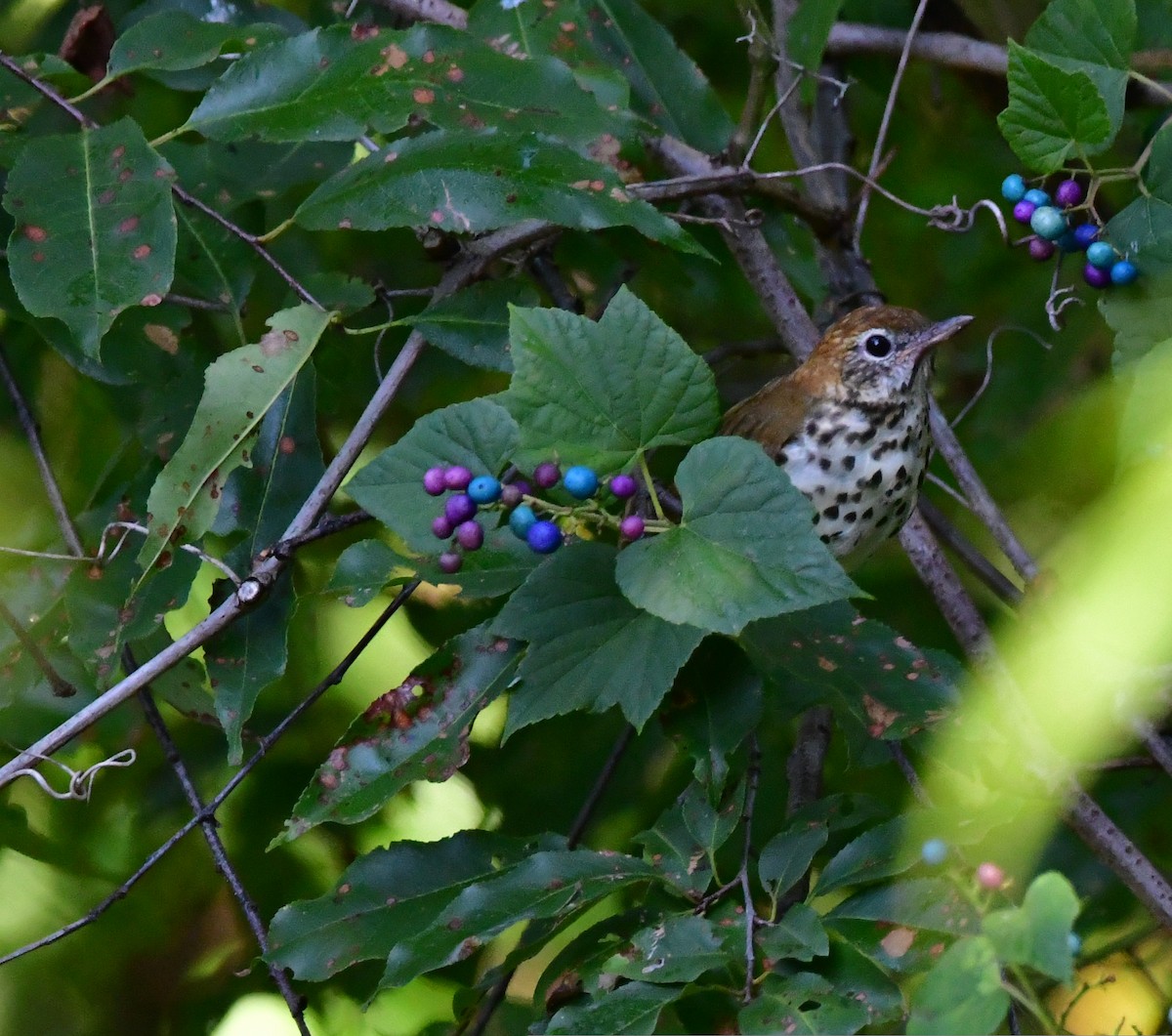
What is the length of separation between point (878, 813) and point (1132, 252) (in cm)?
93

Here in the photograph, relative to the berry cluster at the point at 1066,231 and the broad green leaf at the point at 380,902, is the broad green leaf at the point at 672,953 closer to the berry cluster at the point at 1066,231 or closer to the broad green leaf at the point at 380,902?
the broad green leaf at the point at 380,902

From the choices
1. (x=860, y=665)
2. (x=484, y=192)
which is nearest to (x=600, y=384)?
(x=484, y=192)

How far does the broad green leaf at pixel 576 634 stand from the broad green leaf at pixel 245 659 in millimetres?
519

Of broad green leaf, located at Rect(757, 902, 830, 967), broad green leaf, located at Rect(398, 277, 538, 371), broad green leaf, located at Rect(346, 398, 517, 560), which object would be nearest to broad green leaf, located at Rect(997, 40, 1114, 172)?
broad green leaf, located at Rect(398, 277, 538, 371)

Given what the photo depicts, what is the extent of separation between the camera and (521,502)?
5.92 feet

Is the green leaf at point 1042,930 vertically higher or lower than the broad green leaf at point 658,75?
lower

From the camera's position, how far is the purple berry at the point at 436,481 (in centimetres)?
183

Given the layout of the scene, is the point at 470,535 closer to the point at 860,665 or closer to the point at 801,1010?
the point at 860,665

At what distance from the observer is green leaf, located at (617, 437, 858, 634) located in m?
1.57

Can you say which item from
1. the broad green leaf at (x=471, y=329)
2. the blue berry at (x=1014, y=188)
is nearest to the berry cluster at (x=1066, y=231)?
the blue berry at (x=1014, y=188)

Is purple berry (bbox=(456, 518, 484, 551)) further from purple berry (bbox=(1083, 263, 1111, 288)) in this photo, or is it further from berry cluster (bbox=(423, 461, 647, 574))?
purple berry (bbox=(1083, 263, 1111, 288))

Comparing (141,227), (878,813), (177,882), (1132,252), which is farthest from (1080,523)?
(177,882)

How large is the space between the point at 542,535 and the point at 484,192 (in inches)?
22.1

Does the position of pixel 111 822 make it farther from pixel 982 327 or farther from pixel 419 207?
pixel 982 327
